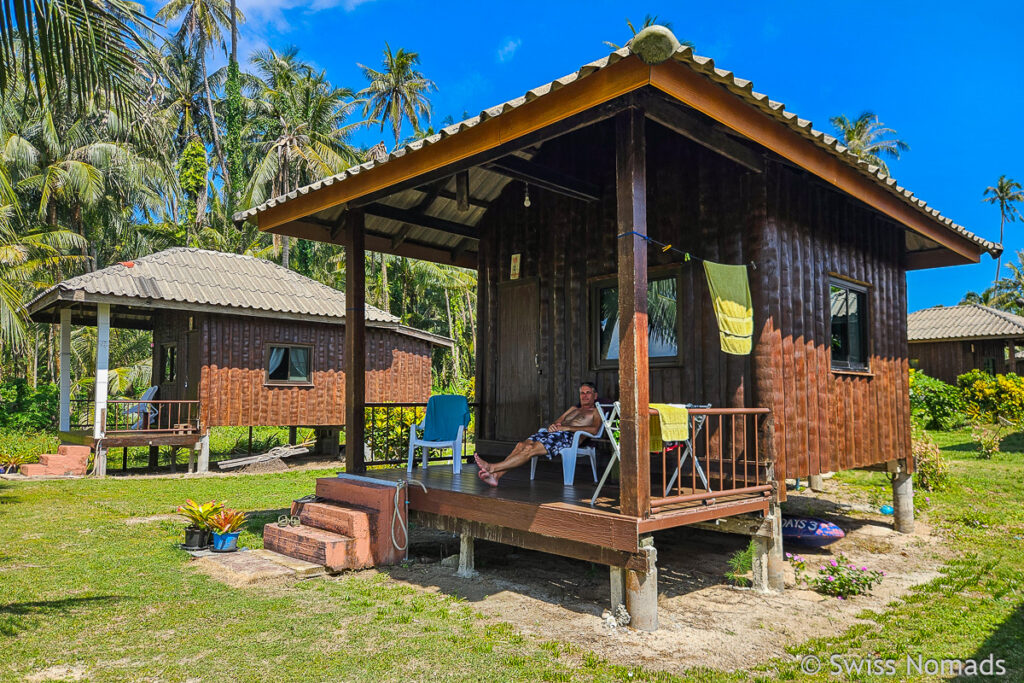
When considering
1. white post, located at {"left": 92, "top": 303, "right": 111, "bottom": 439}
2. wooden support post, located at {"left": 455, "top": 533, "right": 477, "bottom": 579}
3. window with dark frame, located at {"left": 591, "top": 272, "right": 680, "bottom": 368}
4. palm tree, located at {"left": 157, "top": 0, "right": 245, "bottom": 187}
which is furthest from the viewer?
palm tree, located at {"left": 157, "top": 0, "right": 245, "bottom": 187}

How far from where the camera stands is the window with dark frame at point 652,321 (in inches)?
284

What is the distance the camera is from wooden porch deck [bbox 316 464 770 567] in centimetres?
506

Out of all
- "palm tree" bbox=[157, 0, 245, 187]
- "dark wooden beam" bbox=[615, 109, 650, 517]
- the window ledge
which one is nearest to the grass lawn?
"dark wooden beam" bbox=[615, 109, 650, 517]

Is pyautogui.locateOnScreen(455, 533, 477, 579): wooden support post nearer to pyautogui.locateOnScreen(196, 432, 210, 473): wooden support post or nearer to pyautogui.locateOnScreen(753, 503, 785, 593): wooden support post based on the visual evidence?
pyautogui.locateOnScreen(753, 503, 785, 593): wooden support post

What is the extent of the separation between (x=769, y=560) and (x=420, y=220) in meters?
5.45

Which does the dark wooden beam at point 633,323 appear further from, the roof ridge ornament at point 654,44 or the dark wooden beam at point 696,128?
the roof ridge ornament at point 654,44

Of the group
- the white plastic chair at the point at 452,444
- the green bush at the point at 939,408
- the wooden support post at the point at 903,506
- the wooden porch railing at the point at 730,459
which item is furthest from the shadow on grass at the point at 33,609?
the green bush at the point at 939,408

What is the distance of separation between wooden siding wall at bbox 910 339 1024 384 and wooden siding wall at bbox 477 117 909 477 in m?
21.4

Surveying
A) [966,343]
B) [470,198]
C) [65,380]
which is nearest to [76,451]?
[65,380]

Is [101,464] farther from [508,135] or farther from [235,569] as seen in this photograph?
[508,135]

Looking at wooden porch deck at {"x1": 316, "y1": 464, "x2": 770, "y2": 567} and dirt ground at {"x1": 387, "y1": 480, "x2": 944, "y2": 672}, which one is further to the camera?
wooden porch deck at {"x1": 316, "y1": 464, "x2": 770, "y2": 567}

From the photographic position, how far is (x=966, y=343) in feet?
89.2

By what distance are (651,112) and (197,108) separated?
3798cm

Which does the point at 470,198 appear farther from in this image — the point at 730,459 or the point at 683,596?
the point at 683,596
